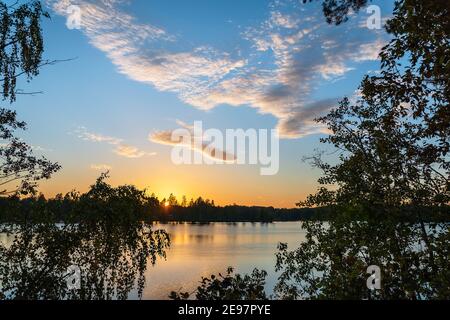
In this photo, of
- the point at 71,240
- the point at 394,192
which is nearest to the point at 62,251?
the point at 71,240

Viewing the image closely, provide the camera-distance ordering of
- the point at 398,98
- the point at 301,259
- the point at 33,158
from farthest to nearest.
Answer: the point at 301,259 → the point at 33,158 → the point at 398,98

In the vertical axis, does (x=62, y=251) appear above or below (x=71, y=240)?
below

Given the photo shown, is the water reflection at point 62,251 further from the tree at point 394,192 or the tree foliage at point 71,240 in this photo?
the tree at point 394,192

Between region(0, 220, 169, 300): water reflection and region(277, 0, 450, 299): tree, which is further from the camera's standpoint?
region(0, 220, 169, 300): water reflection

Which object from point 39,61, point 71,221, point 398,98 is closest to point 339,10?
point 398,98

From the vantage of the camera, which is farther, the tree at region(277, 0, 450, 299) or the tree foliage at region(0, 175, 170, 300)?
the tree foliage at region(0, 175, 170, 300)

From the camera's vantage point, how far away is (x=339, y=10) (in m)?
11.6

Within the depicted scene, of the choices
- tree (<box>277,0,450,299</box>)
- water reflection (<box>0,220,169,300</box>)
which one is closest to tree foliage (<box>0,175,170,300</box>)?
water reflection (<box>0,220,169,300</box>)

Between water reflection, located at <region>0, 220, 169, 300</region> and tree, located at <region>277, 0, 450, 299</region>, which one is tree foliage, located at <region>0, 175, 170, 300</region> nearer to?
water reflection, located at <region>0, 220, 169, 300</region>

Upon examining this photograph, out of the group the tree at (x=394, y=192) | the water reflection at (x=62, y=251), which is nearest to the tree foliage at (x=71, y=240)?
the water reflection at (x=62, y=251)

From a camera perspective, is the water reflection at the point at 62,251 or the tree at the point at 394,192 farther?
the water reflection at the point at 62,251

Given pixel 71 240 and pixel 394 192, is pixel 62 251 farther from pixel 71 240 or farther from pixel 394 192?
pixel 394 192
